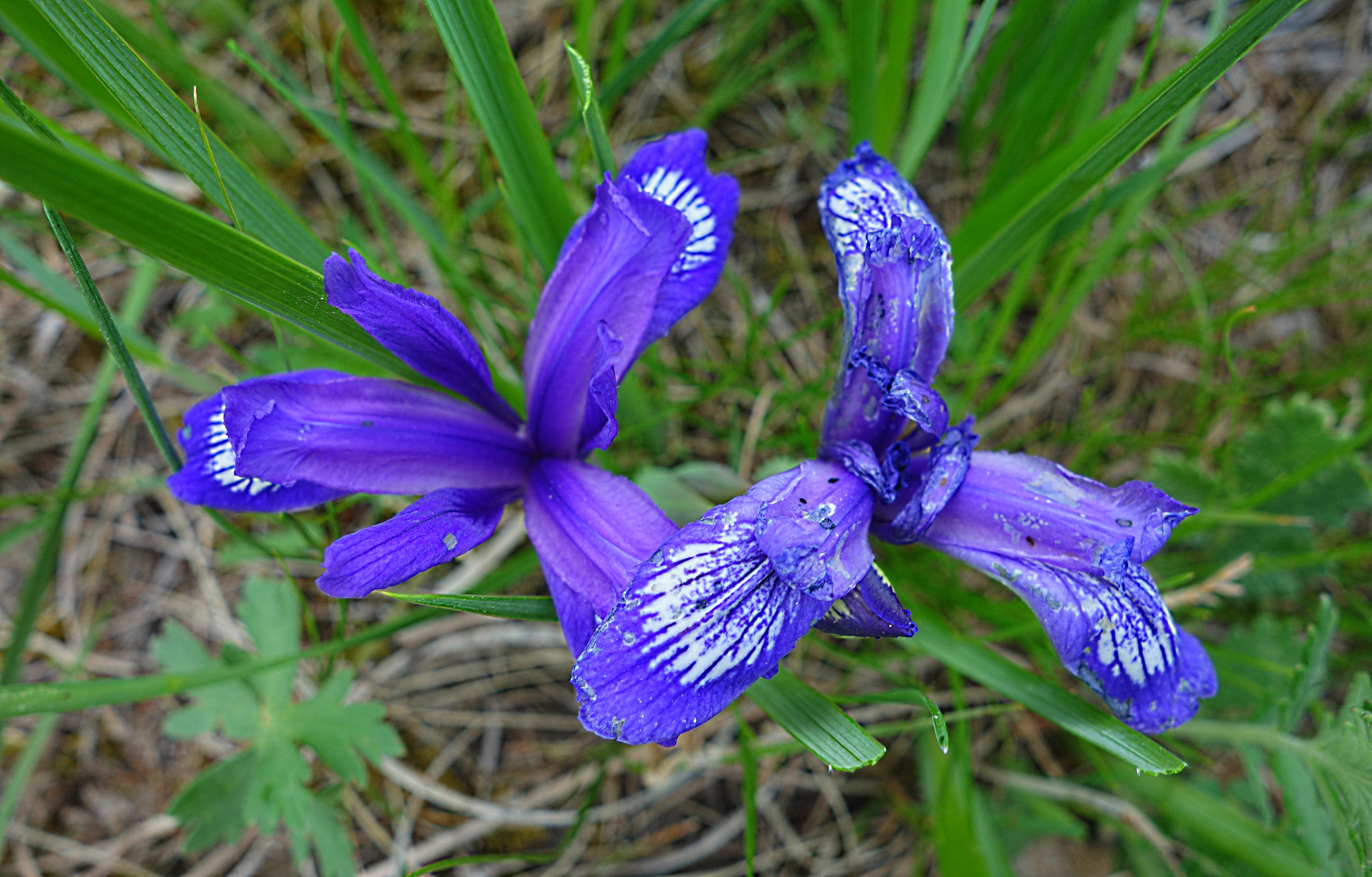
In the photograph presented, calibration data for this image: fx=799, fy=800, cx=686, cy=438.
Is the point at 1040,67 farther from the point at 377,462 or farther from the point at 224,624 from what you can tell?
the point at 224,624


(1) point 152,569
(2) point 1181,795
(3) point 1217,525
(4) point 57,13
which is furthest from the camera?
(1) point 152,569

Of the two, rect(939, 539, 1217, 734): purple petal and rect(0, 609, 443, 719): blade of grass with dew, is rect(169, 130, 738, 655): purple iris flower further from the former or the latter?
rect(939, 539, 1217, 734): purple petal

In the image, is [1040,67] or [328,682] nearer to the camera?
[328,682]

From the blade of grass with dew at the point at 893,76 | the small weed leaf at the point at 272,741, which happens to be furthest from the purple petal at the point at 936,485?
the small weed leaf at the point at 272,741

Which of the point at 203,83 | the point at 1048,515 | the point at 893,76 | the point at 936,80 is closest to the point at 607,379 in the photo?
the point at 1048,515

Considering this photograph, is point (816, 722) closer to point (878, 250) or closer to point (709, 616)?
point (709, 616)

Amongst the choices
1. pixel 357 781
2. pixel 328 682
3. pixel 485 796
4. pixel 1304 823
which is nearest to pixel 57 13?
pixel 328 682
